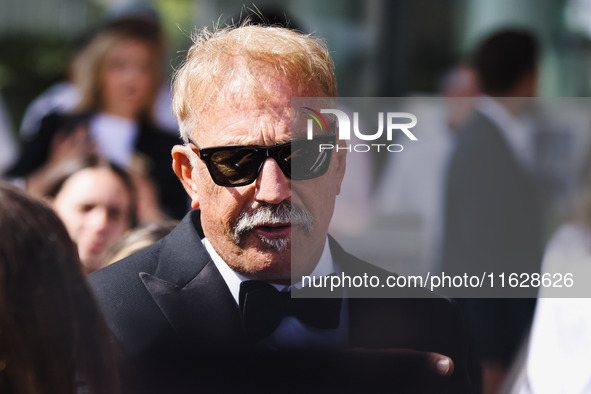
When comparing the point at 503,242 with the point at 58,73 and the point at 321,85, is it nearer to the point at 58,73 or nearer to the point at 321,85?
the point at 321,85

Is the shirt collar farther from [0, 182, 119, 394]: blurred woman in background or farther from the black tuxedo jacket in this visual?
[0, 182, 119, 394]: blurred woman in background

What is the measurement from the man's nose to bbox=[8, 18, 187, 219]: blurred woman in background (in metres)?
0.89

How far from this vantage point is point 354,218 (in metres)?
1.50

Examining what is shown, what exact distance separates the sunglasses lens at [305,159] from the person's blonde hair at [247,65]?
92mm

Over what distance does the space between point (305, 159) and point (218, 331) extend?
33 centimetres

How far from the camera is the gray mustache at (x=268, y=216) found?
1307 mm

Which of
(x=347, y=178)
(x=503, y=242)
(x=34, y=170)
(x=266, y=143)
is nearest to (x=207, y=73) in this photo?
(x=266, y=143)

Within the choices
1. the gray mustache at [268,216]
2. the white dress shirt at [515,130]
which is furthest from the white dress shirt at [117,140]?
the gray mustache at [268,216]

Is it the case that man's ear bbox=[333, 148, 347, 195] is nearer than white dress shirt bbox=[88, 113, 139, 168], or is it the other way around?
man's ear bbox=[333, 148, 347, 195]

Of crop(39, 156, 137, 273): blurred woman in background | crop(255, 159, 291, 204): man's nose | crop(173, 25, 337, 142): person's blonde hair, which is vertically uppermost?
crop(173, 25, 337, 142): person's blonde hair

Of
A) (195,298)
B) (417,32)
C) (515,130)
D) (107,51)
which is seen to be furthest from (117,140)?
(417,32)

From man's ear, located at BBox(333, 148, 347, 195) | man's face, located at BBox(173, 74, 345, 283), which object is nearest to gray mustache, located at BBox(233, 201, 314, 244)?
man's face, located at BBox(173, 74, 345, 283)

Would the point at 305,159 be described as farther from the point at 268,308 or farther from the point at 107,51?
the point at 107,51

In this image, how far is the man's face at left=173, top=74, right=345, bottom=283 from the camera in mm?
1300
